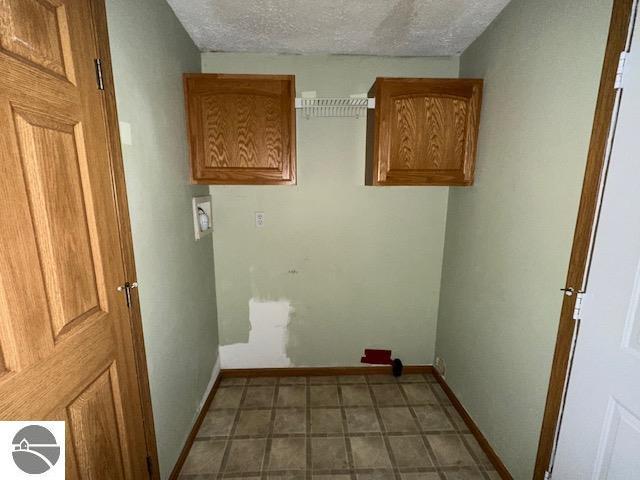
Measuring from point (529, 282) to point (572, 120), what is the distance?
72 cm

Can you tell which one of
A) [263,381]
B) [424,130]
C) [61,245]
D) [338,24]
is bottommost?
[263,381]

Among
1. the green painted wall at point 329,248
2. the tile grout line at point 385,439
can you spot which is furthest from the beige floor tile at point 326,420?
the green painted wall at point 329,248

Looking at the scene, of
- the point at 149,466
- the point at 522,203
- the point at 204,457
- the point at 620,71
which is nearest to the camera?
the point at 620,71

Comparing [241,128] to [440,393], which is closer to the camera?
[241,128]

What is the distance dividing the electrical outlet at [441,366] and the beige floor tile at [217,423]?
1.63m

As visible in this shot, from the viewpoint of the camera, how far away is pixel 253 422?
2.02 meters

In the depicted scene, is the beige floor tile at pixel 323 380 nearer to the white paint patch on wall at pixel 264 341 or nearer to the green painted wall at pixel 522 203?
the white paint patch on wall at pixel 264 341

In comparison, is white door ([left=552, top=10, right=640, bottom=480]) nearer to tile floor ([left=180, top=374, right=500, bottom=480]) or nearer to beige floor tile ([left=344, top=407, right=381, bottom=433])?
tile floor ([left=180, top=374, right=500, bottom=480])

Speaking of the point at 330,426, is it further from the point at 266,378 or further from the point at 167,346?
the point at 167,346

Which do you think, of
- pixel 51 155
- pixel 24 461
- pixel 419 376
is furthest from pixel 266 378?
pixel 51 155

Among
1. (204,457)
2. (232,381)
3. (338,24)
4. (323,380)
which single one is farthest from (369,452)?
(338,24)

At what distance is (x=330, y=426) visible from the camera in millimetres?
1979

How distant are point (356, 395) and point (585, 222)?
1868 mm

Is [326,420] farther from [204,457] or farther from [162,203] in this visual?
[162,203]
